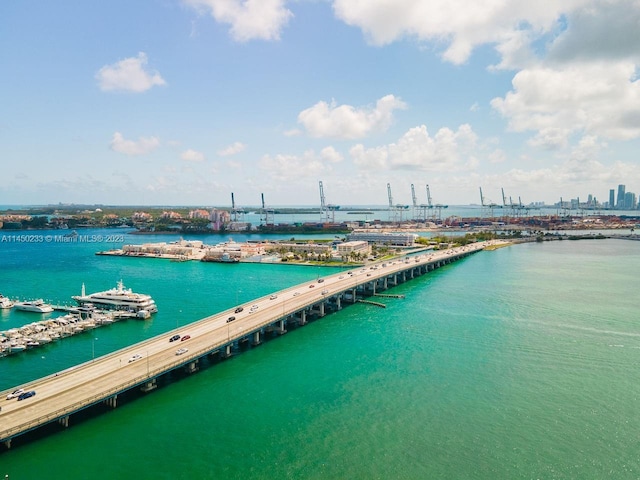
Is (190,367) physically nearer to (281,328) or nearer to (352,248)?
(281,328)

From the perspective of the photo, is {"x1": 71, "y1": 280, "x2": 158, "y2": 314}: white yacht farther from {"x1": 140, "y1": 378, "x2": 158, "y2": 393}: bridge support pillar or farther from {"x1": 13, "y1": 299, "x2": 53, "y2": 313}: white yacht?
{"x1": 140, "y1": 378, "x2": 158, "y2": 393}: bridge support pillar

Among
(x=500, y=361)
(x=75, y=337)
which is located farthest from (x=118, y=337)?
(x=500, y=361)

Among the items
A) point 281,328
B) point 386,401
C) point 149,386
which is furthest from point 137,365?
point 386,401

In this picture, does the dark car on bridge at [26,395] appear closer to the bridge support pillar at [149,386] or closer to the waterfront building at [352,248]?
the bridge support pillar at [149,386]

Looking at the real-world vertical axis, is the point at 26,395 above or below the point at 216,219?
below

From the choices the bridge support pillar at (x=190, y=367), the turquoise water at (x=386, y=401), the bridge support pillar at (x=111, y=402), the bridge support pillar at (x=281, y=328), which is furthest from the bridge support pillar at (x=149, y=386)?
the bridge support pillar at (x=281, y=328)

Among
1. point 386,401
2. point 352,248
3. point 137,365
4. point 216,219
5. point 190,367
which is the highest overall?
point 216,219

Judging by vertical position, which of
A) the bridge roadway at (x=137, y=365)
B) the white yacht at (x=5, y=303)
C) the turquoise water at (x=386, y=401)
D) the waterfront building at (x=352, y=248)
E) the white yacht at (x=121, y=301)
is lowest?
the turquoise water at (x=386, y=401)
